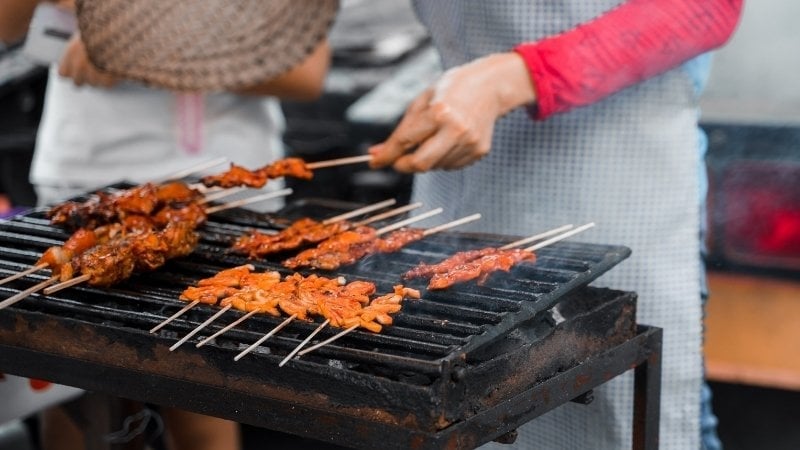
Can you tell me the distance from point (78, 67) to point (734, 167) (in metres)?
3.04

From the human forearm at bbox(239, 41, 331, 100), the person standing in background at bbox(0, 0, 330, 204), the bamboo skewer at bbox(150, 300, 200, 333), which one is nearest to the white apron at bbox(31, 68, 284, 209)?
the person standing in background at bbox(0, 0, 330, 204)

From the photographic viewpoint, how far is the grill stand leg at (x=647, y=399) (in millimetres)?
2768

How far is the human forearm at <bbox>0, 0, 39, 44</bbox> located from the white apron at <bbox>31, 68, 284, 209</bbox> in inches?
24.1

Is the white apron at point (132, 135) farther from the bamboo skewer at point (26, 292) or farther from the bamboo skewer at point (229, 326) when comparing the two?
the bamboo skewer at point (229, 326)

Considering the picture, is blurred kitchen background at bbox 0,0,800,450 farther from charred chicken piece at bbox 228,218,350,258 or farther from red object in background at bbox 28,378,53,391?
charred chicken piece at bbox 228,218,350,258

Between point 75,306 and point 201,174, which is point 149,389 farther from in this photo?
point 201,174

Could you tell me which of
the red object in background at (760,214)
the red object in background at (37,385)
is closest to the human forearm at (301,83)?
the red object in background at (37,385)

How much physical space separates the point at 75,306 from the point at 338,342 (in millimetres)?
711

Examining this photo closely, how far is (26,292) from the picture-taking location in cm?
258

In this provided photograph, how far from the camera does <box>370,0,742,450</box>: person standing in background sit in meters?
3.05

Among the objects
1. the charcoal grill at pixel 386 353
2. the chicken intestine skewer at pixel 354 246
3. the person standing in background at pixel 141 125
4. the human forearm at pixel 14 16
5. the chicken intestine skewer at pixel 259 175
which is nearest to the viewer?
the charcoal grill at pixel 386 353

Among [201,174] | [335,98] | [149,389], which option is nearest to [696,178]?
[149,389]

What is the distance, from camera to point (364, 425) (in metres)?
2.22

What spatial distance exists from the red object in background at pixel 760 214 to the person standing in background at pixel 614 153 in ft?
5.53
